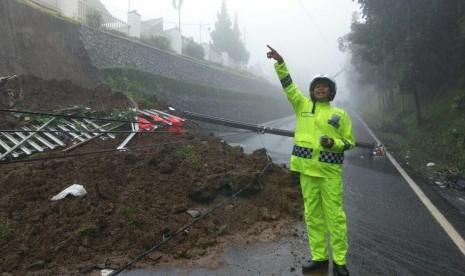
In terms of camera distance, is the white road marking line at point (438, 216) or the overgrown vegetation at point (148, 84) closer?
the white road marking line at point (438, 216)

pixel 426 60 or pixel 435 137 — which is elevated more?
pixel 426 60

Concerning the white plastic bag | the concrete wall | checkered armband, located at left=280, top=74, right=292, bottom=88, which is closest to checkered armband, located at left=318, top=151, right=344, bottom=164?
checkered armband, located at left=280, top=74, right=292, bottom=88

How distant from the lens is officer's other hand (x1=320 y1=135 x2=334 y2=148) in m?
3.69

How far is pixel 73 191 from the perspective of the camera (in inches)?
200

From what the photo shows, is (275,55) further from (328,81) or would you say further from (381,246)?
(381,246)

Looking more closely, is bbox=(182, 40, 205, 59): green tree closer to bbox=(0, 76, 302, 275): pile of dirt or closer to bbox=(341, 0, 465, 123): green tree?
bbox=(341, 0, 465, 123): green tree

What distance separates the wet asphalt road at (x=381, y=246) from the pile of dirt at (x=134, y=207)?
359 mm

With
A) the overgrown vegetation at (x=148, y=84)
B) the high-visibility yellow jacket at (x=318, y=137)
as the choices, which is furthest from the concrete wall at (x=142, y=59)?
the high-visibility yellow jacket at (x=318, y=137)

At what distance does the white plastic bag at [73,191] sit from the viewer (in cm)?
500

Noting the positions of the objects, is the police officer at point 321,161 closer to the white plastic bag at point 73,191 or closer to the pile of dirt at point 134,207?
the pile of dirt at point 134,207

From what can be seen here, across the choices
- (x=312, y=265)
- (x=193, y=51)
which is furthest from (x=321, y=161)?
(x=193, y=51)

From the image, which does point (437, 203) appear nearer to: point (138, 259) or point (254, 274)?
point (254, 274)

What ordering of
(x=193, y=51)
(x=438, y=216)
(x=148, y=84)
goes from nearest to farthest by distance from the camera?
(x=438, y=216), (x=148, y=84), (x=193, y=51)

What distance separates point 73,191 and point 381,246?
421 centimetres
